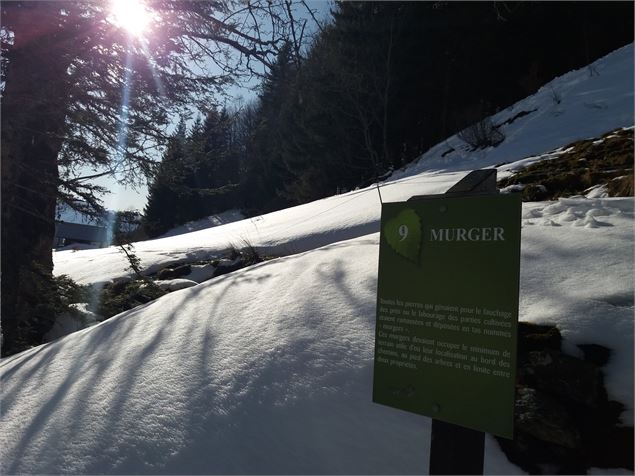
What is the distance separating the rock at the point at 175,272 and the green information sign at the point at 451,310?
5917mm

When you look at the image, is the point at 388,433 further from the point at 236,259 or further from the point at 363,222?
the point at 236,259

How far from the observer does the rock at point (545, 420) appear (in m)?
Answer: 1.94

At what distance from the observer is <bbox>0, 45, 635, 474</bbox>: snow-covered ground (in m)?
2.12

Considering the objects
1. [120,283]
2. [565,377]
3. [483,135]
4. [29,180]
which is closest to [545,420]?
[565,377]

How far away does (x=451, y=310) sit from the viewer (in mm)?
1525

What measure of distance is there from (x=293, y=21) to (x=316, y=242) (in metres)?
2.86

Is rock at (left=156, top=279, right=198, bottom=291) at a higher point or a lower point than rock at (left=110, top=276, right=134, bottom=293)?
higher

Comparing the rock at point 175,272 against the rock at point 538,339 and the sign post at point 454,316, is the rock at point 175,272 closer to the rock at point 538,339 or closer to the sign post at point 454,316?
the rock at point 538,339

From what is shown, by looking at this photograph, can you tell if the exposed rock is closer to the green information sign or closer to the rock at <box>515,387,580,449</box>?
the rock at <box>515,387,580,449</box>

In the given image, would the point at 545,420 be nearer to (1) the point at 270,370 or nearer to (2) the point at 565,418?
(2) the point at 565,418

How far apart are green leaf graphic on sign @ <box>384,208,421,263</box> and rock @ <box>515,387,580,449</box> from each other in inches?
37.5

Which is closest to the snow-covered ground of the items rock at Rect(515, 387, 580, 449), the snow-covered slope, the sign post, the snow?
rock at Rect(515, 387, 580, 449)

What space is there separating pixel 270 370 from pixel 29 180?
5.72 m

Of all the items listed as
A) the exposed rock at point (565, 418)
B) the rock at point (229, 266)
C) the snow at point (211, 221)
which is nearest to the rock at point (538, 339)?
the exposed rock at point (565, 418)
